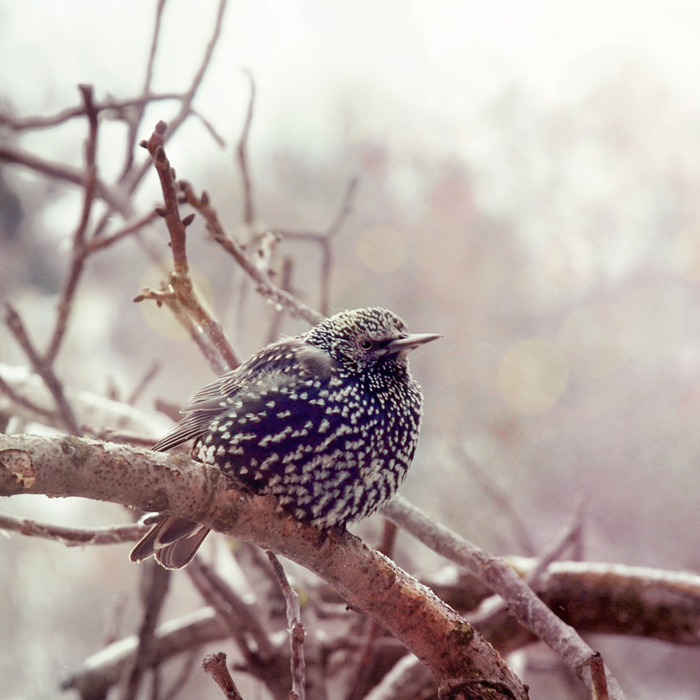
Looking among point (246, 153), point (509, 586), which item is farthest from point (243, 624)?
point (246, 153)

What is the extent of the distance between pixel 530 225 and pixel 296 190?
1298 millimetres

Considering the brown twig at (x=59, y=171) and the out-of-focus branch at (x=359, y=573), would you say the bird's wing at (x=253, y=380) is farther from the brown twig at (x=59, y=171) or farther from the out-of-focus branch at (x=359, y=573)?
the brown twig at (x=59, y=171)

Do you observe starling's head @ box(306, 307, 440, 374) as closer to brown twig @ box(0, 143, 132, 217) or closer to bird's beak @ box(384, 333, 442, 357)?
bird's beak @ box(384, 333, 442, 357)

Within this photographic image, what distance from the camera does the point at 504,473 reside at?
13.4ft

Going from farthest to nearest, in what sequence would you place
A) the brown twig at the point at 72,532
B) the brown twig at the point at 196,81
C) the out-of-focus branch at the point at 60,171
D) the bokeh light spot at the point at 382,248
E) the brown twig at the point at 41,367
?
1. the bokeh light spot at the point at 382,248
2. the out-of-focus branch at the point at 60,171
3. the brown twig at the point at 196,81
4. the brown twig at the point at 41,367
5. the brown twig at the point at 72,532

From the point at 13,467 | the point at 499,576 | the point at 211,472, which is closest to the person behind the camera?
the point at 13,467

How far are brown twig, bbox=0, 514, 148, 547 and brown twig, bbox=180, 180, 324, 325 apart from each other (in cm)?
58

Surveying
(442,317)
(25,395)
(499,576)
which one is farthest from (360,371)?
(442,317)

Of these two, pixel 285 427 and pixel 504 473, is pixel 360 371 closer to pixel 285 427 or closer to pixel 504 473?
pixel 285 427

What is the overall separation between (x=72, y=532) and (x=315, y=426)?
0.51 meters

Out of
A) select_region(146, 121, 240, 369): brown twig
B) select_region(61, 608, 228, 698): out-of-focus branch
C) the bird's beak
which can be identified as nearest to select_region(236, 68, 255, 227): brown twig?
select_region(146, 121, 240, 369): brown twig

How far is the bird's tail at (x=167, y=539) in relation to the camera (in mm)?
1160

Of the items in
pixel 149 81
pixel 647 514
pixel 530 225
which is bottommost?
pixel 149 81

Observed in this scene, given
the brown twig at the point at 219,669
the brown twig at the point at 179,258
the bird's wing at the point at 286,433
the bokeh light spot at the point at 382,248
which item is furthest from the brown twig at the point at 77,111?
the bokeh light spot at the point at 382,248
